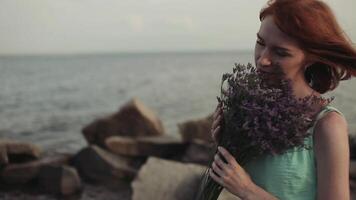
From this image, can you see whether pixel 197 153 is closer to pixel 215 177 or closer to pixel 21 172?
pixel 21 172

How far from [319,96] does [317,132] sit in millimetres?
201

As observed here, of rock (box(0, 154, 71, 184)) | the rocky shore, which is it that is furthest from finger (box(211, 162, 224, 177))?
rock (box(0, 154, 71, 184))

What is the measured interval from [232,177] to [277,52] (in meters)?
0.52

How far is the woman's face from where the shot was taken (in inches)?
75.0

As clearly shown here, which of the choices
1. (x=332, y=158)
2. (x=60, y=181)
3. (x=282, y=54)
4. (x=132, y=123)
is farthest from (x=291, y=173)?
(x=132, y=123)

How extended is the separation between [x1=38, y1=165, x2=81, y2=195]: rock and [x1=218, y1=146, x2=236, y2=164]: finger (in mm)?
7454

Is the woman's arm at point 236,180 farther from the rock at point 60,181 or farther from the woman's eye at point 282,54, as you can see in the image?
the rock at point 60,181

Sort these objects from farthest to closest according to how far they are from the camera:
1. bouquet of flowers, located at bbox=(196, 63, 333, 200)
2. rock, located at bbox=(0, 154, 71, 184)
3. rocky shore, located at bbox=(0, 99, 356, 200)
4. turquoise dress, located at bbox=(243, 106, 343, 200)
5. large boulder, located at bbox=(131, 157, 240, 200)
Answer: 1. rock, located at bbox=(0, 154, 71, 184)
2. rocky shore, located at bbox=(0, 99, 356, 200)
3. large boulder, located at bbox=(131, 157, 240, 200)
4. turquoise dress, located at bbox=(243, 106, 343, 200)
5. bouquet of flowers, located at bbox=(196, 63, 333, 200)

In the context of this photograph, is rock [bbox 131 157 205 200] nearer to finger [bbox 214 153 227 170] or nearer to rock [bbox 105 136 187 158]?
rock [bbox 105 136 187 158]

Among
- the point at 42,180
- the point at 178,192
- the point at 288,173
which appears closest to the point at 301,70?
the point at 288,173

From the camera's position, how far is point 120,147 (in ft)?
34.6

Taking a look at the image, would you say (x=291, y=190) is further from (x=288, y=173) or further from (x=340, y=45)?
(x=340, y=45)

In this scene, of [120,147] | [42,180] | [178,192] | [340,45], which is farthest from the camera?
[120,147]

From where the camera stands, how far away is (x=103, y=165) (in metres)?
9.85
